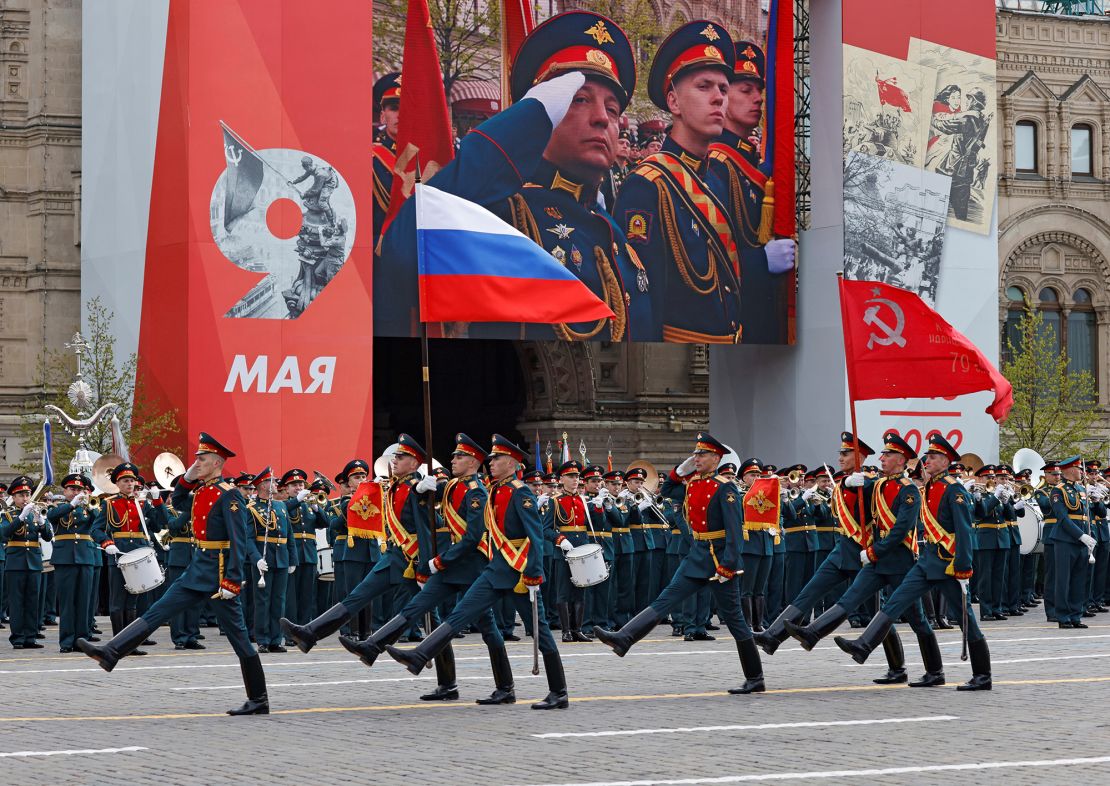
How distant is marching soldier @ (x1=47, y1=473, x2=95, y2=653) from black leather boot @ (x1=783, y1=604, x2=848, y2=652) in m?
7.69

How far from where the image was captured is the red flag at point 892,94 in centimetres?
3466

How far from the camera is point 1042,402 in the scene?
4069cm

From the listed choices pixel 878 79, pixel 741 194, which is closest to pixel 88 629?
pixel 741 194

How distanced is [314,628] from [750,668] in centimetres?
304

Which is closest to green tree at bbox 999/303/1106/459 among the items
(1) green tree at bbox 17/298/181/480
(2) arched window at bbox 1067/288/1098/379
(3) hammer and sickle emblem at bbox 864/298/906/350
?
(2) arched window at bbox 1067/288/1098/379

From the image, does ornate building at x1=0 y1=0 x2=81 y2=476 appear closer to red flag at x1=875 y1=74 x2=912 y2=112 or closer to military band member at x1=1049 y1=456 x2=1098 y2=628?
red flag at x1=875 y1=74 x2=912 y2=112

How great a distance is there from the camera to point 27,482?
1823 centimetres

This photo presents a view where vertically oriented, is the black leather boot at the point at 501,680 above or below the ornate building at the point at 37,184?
below

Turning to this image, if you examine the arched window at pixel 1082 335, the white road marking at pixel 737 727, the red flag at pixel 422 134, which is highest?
the red flag at pixel 422 134

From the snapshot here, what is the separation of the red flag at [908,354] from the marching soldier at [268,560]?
5804mm

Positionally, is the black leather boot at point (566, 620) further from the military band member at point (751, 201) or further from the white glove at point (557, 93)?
the military band member at point (751, 201)

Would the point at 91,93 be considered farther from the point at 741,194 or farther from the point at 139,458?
the point at 741,194

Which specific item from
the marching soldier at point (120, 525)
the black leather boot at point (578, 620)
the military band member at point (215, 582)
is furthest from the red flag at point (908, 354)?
the military band member at point (215, 582)

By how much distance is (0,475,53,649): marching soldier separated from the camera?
18016 millimetres
